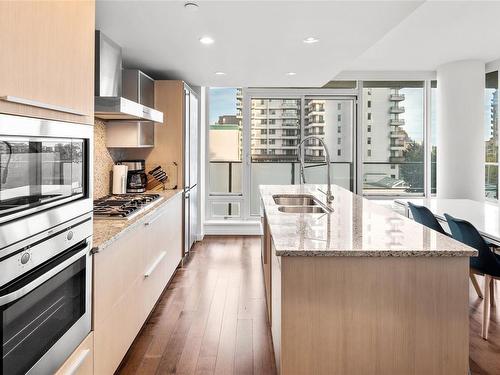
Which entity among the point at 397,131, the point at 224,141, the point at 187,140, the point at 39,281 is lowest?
the point at 39,281

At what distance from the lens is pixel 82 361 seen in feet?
5.57

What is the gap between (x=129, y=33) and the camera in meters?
3.34

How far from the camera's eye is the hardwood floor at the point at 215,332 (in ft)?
7.75

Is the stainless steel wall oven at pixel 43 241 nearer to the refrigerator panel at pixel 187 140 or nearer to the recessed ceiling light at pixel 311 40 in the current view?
the recessed ceiling light at pixel 311 40

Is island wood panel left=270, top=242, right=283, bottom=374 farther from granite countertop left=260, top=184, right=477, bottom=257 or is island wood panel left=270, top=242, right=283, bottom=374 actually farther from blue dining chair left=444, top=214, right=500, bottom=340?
blue dining chair left=444, top=214, right=500, bottom=340

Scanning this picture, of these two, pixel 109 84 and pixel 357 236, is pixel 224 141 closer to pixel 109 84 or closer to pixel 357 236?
pixel 109 84

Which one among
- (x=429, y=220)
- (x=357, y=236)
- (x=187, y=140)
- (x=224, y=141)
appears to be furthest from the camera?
(x=224, y=141)

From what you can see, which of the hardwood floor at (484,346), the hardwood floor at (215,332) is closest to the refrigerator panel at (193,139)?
the hardwood floor at (215,332)

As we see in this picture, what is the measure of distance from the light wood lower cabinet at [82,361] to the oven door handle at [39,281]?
1.27 feet

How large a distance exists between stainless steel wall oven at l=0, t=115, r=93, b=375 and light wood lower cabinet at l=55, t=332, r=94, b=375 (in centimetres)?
3

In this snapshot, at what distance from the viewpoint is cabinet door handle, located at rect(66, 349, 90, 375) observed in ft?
5.23

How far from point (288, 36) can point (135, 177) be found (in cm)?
215

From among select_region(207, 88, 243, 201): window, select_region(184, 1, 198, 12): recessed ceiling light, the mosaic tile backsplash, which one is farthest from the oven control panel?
select_region(207, 88, 243, 201): window

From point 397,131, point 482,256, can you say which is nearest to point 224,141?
point 397,131
